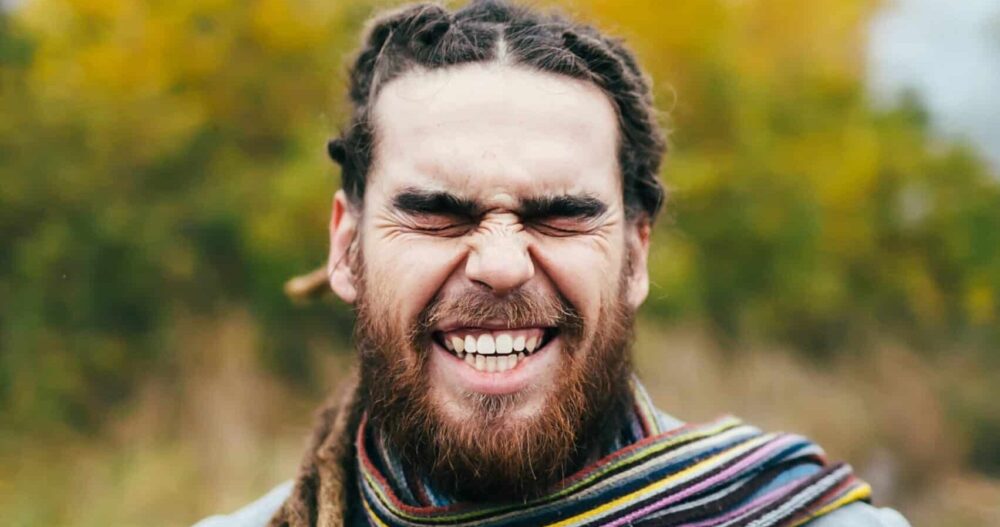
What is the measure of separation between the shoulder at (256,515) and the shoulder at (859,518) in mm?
1153

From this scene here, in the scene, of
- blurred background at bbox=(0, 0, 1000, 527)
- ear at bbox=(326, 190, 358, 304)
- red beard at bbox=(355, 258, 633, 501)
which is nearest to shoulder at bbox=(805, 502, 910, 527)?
red beard at bbox=(355, 258, 633, 501)

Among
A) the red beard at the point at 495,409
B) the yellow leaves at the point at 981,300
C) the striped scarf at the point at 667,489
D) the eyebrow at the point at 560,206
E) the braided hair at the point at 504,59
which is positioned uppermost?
the yellow leaves at the point at 981,300

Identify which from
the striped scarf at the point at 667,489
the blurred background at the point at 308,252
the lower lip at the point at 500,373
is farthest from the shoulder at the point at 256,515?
the blurred background at the point at 308,252

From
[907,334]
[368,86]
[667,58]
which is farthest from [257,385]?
[907,334]

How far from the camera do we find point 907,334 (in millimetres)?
7555

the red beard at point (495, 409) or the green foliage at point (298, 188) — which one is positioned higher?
the green foliage at point (298, 188)

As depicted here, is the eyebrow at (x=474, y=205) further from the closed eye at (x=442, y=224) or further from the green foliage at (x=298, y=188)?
the green foliage at (x=298, y=188)

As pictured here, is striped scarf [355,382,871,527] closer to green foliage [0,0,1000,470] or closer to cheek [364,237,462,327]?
cheek [364,237,462,327]

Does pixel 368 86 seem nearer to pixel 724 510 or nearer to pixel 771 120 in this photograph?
pixel 724 510

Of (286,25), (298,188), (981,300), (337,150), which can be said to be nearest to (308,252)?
(298,188)

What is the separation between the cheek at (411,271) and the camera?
1.76 meters

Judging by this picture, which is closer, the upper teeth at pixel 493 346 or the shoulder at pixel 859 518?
the upper teeth at pixel 493 346

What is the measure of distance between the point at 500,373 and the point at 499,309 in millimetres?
122

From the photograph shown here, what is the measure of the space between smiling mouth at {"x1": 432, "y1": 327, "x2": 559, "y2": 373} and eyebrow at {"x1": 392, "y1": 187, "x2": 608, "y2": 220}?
0.22 meters
